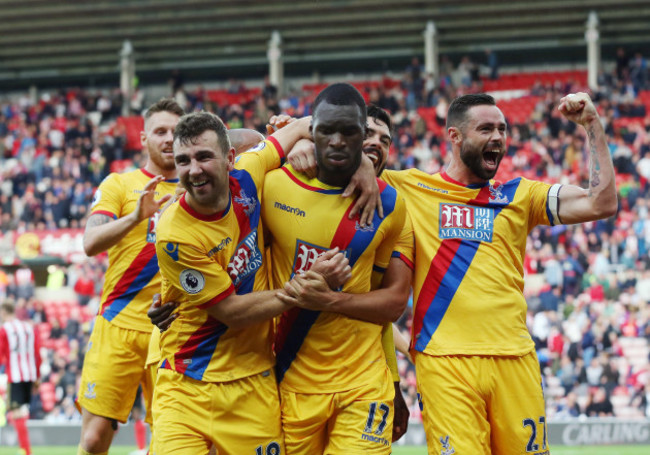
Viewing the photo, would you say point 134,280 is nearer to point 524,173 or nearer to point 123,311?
point 123,311

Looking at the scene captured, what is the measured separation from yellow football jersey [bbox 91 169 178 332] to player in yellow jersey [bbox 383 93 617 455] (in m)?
1.94

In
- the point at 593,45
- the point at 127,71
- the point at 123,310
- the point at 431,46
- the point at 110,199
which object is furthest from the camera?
the point at 127,71

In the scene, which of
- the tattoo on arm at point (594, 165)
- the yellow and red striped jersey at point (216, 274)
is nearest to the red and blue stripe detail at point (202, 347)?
the yellow and red striped jersey at point (216, 274)

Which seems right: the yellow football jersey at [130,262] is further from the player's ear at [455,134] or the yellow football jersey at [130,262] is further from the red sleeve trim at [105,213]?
the player's ear at [455,134]

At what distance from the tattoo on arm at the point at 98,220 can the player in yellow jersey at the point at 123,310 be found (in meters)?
0.05

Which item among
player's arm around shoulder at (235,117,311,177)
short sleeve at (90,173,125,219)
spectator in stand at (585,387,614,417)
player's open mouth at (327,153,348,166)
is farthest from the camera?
spectator in stand at (585,387,614,417)

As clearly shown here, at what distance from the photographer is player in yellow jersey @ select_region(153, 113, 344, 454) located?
462cm

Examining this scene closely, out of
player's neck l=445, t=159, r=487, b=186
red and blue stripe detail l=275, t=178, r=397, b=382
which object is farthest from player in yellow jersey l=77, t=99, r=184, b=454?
player's neck l=445, t=159, r=487, b=186

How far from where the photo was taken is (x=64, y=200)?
25000 mm

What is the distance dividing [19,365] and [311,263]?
9387 mm

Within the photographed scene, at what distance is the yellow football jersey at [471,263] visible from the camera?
519cm

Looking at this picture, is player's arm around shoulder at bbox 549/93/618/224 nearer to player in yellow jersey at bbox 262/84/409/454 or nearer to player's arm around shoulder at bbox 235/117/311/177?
player in yellow jersey at bbox 262/84/409/454

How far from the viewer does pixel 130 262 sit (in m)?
6.43

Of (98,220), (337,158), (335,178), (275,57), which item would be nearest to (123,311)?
(98,220)
